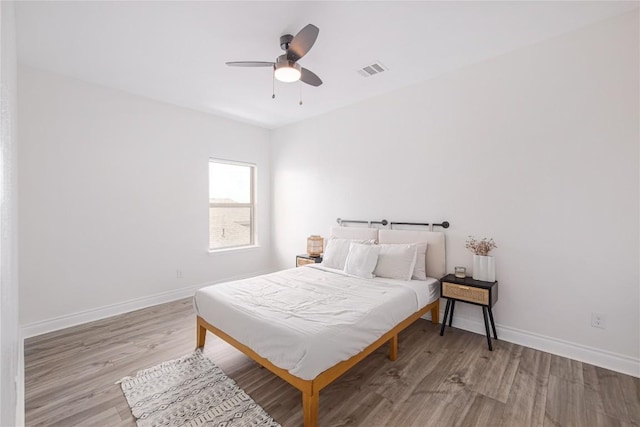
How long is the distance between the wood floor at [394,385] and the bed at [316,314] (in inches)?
10.3

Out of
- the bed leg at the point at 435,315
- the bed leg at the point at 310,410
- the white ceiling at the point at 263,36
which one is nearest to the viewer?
the bed leg at the point at 310,410

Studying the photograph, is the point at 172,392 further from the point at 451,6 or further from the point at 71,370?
the point at 451,6

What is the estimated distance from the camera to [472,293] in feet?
8.96

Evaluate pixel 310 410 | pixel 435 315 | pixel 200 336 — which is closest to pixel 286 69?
pixel 310 410

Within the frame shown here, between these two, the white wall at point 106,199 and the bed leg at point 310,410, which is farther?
the white wall at point 106,199

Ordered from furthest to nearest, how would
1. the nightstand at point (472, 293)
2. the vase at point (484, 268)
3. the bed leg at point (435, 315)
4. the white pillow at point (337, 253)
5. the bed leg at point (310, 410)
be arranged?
the white pillow at point (337, 253) < the bed leg at point (435, 315) < the vase at point (484, 268) < the nightstand at point (472, 293) < the bed leg at point (310, 410)

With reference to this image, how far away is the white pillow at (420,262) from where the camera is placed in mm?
3188

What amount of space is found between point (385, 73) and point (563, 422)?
11.1 ft

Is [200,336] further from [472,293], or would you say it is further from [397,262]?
[472,293]

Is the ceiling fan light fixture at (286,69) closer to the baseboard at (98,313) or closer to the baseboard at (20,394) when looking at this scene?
the baseboard at (20,394)

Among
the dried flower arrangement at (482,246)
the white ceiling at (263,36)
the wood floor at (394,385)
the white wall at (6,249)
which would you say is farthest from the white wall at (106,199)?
the dried flower arrangement at (482,246)

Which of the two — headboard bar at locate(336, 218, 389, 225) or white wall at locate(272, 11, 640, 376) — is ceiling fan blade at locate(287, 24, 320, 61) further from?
headboard bar at locate(336, 218, 389, 225)

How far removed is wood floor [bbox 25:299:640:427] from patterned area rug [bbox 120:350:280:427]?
3.1 inches

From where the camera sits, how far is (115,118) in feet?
11.6
